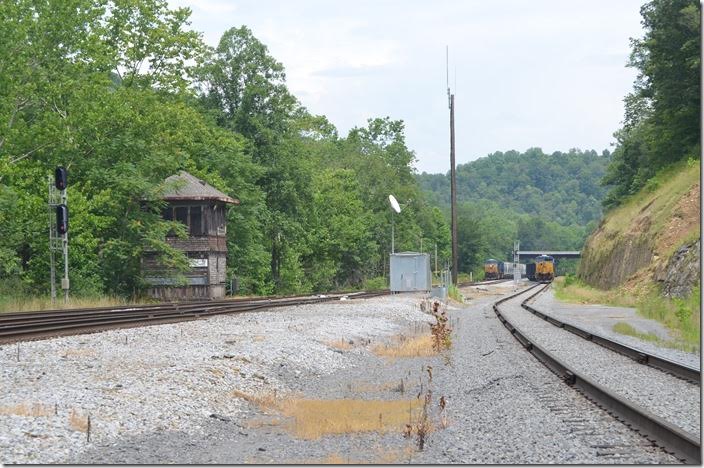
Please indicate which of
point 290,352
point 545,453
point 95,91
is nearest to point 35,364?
point 290,352

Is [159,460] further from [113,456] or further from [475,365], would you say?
[475,365]

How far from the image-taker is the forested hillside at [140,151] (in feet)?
119

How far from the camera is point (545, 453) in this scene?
312 inches

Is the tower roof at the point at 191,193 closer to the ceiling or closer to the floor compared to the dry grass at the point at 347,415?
closer to the ceiling

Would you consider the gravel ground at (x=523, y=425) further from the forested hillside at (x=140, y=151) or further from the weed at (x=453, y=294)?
the weed at (x=453, y=294)

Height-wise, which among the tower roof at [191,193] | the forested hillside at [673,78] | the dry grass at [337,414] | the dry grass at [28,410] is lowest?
the dry grass at [337,414]

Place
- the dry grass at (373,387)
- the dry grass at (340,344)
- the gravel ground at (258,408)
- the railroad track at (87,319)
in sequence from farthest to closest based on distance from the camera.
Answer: the dry grass at (340,344)
the railroad track at (87,319)
the dry grass at (373,387)
the gravel ground at (258,408)

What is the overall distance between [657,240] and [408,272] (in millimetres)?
14150

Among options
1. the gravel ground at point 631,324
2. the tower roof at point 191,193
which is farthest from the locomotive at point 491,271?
the gravel ground at point 631,324

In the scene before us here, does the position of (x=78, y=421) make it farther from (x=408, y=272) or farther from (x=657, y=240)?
(x=408, y=272)

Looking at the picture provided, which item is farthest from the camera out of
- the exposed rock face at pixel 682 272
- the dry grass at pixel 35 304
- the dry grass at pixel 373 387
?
the exposed rock face at pixel 682 272

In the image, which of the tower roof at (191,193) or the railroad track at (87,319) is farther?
the tower roof at (191,193)

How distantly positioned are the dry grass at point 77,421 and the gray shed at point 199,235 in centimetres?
3675

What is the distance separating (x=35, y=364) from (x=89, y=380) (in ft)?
6.48
